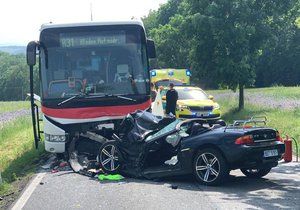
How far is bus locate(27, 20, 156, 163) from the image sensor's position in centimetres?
1216

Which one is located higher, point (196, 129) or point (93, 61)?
point (93, 61)

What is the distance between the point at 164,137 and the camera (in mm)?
10070

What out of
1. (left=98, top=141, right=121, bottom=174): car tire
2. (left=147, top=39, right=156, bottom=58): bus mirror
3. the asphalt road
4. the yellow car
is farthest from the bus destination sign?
the yellow car

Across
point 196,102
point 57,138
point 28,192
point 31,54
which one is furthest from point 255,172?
point 196,102

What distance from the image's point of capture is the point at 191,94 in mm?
23688

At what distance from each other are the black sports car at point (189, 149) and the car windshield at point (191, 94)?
12.2 m

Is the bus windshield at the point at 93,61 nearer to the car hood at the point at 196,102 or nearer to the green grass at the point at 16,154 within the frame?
the green grass at the point at 16,154

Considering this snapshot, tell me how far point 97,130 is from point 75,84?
3.91 ft

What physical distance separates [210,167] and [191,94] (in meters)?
14.4

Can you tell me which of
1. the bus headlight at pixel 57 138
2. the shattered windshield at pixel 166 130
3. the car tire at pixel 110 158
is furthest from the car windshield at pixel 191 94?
the shattered windshield at pixel 166 130

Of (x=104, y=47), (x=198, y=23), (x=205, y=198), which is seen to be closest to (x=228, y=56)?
(x=198, y=23)

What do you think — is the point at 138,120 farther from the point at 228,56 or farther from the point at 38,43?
the point at 228,56

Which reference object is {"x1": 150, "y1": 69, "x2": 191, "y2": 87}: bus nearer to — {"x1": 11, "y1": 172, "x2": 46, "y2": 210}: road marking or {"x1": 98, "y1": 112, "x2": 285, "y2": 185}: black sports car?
{"x1": 98, "y1": 112, "x2": 285, "y2": 185}: black sports car

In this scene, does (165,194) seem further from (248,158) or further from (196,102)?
(196,102)
